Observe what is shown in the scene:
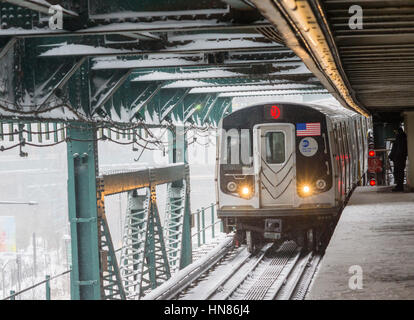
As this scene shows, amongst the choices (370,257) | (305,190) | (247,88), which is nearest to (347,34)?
(370,257)

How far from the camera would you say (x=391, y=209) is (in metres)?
10.7

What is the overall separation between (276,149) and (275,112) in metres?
0.79

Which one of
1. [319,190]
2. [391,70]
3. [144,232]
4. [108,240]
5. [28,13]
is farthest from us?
[144,232]

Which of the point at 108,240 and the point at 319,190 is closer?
the point at 108,240

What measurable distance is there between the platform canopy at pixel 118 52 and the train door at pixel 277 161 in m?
1.19

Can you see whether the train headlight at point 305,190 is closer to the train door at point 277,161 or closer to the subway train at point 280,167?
the subway train at point 280,167

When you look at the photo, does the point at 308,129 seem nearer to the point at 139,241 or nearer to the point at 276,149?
the point at 276,149

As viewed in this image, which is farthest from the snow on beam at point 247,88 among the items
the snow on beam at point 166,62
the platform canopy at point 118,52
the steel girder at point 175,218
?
the snow on beam at point 166,62

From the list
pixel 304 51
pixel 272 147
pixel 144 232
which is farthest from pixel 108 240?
pixel 304 51

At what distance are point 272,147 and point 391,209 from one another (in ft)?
11.0

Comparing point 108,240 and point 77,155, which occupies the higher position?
point 77,155

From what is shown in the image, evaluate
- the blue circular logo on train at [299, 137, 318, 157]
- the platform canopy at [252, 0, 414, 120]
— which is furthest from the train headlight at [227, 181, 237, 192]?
the platform canopy at [252, 0, 414, 120]

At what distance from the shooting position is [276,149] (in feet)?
43.8
